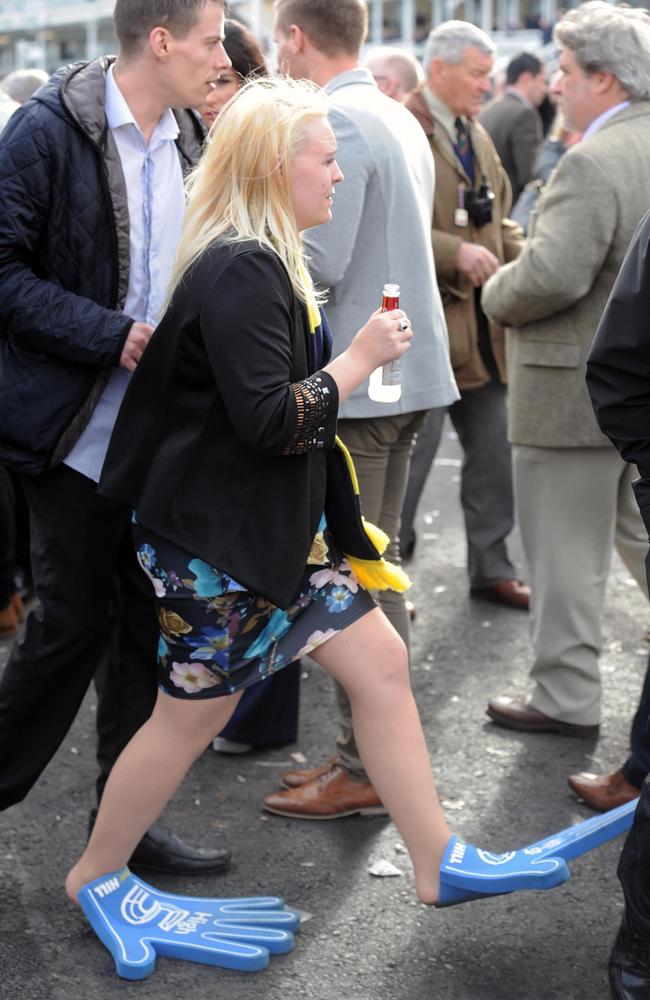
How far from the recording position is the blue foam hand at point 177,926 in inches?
117

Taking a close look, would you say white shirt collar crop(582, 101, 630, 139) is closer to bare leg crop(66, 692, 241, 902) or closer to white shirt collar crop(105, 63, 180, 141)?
white shirt collar crop(105, 63, 180, 141)

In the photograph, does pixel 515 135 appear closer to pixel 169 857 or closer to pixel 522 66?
pixel 522 66

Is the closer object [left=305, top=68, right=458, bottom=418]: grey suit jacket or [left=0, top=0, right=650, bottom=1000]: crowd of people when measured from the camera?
[left=0, top=0, right=650, bottom=1000]: crowd of people

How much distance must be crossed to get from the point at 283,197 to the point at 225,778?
194 centimetres

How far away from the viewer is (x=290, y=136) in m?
2.73

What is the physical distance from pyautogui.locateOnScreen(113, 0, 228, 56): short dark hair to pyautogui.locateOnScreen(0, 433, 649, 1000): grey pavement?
2065mm

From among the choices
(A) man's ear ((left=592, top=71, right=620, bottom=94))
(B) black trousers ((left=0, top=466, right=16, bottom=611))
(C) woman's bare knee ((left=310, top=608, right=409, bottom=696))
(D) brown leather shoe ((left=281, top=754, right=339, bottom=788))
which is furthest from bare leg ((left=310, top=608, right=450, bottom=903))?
(B) black trousers ((left=0, top=466, right=16, bottom=611))

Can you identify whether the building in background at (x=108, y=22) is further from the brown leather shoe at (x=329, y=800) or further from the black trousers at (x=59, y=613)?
the black trousers at (x=59, y=613)

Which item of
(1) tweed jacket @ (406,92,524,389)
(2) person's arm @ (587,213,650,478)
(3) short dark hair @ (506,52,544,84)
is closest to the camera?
(2) person's arm @ (587,213,650,478)

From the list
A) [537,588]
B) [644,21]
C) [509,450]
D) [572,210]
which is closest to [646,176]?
[572,210]

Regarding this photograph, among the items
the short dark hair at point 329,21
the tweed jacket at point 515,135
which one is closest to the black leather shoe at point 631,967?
the short dark hair at point 329,21

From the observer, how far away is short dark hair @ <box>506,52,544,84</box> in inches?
357

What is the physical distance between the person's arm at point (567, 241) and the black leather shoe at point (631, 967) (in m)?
1.91

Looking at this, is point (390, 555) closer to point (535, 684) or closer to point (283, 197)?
point (535, 684)
